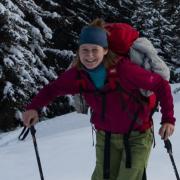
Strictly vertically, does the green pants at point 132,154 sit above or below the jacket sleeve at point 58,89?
below

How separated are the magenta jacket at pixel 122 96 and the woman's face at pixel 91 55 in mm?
118

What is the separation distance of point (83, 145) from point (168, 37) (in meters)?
14.5

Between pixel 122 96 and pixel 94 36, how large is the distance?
46cm

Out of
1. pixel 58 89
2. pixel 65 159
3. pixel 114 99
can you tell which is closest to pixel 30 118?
pixel 58 89

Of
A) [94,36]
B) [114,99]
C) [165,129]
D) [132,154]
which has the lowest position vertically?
[132,154]

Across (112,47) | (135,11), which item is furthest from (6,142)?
(135,11)

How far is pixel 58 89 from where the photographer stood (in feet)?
12.7

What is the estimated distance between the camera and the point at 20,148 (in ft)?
25.0

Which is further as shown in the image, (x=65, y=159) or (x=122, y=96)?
(x=65, y=159)

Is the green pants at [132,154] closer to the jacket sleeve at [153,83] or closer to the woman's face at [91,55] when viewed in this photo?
the jacket sleeve at [153,83]

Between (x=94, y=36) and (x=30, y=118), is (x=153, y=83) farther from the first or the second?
(x=30, y=118)

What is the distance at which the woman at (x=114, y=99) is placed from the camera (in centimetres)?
353

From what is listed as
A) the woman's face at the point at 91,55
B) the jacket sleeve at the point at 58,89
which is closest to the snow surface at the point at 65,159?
the jacket sleeve at the point at 58,89

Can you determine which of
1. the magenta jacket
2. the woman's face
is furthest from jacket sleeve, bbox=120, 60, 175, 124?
the woman's face
